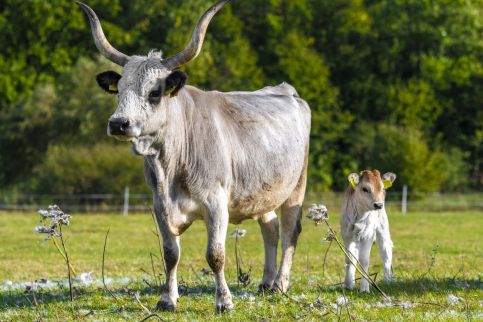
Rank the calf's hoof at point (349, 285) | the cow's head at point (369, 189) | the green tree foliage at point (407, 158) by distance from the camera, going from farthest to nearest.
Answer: the green tree foliage at point (407, 158)
the cow's head at point (369, 189)
the calf's hoof at point (349, 285)

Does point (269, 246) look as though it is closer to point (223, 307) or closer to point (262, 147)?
point (262, 147)

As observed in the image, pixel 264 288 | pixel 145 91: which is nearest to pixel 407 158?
pixel 264 288

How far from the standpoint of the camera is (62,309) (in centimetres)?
1006

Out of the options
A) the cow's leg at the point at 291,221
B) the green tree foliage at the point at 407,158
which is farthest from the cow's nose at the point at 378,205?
the green tree foliage at the point at 407,158

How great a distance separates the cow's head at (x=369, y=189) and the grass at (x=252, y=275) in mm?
1024

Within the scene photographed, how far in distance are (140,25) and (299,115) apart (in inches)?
1611

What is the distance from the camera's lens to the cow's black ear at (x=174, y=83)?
9.45 metres

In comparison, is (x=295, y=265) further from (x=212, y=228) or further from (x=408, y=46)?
(x=408, y=46)

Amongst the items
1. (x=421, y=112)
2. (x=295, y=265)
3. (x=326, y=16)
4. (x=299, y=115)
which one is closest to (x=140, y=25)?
Result: (x=326, y=16)

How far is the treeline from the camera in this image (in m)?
43.1

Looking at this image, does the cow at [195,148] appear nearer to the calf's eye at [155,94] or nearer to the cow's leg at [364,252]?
the calf's eye at [155,94]

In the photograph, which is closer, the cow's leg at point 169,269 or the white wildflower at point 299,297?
the cow's leg at point 169,269

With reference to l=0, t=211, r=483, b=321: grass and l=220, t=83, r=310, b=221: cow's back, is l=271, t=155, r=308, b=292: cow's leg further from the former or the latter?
l=0, t=211, r=483, b=321: grass

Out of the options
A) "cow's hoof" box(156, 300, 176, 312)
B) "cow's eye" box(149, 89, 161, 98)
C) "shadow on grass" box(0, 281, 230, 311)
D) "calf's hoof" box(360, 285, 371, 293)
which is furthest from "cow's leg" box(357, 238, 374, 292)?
"cow's eye" box(149, 89, 161, 98)
